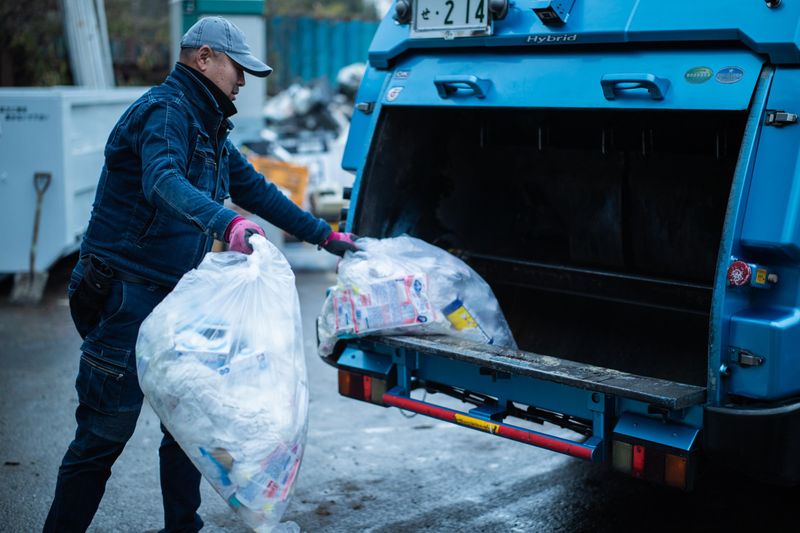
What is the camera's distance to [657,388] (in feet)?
9.29

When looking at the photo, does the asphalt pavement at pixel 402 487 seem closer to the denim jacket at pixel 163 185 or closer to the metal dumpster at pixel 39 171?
the denim jacket at pixel 163 185

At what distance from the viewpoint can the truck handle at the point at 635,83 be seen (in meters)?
2.96

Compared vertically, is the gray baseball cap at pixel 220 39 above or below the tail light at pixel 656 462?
above

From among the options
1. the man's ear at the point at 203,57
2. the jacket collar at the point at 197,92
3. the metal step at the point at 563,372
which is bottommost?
the metal step at the point at 563,372

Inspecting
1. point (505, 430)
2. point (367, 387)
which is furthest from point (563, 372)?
point (367, 387)

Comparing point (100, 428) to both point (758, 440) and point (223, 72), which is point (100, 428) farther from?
point (758, 440)

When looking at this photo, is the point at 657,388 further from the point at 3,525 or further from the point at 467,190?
the point at 3,525

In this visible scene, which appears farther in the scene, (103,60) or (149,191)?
(103,60)

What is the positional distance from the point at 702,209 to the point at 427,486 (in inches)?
65.1

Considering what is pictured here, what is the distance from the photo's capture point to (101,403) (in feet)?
9.44

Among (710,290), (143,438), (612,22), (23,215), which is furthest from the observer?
(23,215)

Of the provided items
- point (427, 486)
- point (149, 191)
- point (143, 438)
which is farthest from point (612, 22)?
point (143, 438)

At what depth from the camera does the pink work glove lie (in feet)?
8.77

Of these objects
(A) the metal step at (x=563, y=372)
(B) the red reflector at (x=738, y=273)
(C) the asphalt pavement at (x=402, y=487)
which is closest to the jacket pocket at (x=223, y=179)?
(A) the metal step at (x=563, y=372)
